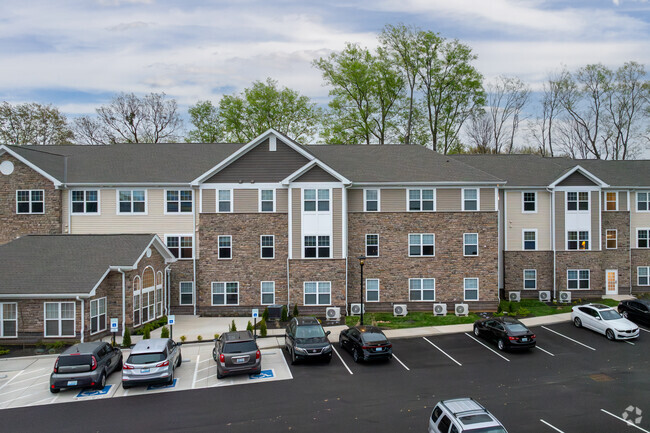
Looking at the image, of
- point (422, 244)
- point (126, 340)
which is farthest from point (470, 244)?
point (126, 340)

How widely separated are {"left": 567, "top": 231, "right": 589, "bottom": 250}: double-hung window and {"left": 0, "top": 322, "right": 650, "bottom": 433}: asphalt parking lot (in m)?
12.2

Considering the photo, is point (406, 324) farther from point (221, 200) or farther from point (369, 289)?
point (221, 200)

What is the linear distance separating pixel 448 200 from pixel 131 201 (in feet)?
66.5

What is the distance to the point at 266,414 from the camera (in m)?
14.3

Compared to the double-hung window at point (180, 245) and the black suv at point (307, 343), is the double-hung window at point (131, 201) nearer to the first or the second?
the double-hung window at point (180, 245)

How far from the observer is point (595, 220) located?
3281cm

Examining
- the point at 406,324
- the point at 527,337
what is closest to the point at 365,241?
the point at 406,324

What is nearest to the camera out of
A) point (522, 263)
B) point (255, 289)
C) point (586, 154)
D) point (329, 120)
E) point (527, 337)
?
point (527, 337)

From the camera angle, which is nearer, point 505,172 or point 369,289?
point 369,289

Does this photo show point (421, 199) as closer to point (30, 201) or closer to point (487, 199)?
point (487, 199)

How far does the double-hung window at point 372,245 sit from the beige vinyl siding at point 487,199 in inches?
282

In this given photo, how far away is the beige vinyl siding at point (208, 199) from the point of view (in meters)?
29.5

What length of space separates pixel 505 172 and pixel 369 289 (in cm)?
1391

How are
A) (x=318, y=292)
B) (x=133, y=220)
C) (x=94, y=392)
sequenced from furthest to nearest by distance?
(x=133, y=220) < (x=318, y=292) < (x=94, y=392)
